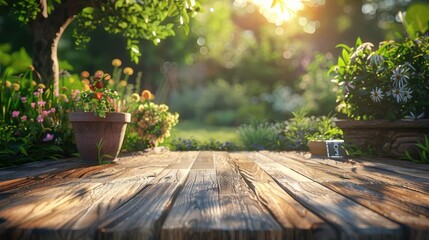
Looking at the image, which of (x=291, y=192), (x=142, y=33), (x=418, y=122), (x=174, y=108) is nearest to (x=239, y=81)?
(x=174, y=108)

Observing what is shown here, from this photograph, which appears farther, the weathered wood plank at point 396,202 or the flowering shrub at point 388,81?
the flowering shrub at point 388,81

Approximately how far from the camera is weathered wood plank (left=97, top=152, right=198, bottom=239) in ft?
3.49

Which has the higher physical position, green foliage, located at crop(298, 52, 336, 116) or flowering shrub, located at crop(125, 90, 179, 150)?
green foliage, located at crop(298, 52, 336, 116)

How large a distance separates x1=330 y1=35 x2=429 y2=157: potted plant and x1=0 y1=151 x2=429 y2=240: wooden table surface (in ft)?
4.15

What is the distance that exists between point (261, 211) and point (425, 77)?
305 cm

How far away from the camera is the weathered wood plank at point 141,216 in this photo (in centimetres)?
106

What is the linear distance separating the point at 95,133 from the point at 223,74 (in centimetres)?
1466

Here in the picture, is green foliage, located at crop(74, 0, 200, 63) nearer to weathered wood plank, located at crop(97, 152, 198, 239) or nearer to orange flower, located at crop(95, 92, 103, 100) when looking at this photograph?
orange flower, located at crop(95, 92, 103, 100)

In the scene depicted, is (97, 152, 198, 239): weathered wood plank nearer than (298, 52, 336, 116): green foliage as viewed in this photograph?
Yes

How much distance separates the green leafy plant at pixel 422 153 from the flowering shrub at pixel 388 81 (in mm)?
347

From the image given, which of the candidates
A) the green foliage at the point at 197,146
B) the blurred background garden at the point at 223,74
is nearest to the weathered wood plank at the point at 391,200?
the blurred background garden at the point at 223,74

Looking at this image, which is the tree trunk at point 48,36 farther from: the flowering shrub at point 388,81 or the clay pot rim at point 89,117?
the flowering shrub at point 388,81

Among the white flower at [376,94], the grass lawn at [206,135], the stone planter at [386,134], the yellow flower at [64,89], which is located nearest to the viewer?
the stone planter at [386,134]

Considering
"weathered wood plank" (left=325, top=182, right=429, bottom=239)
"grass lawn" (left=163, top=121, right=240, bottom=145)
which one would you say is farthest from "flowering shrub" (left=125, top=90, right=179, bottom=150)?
"weathered wood plank" (left=325, top=182, right=429, bottom=239)
